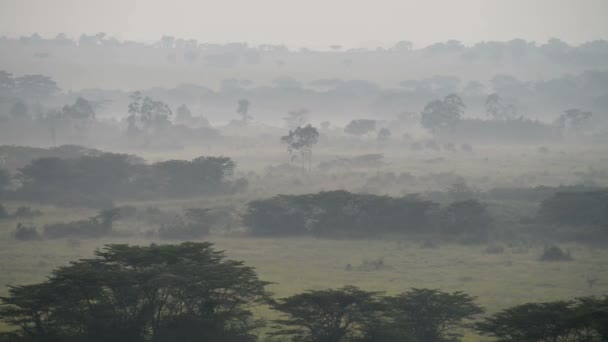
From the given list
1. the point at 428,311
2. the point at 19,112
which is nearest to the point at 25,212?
the point at 428,311

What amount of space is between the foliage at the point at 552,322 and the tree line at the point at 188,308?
135mm

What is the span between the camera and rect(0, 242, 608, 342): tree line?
19.4m

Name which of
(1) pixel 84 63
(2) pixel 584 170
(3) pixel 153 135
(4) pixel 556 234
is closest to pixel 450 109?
(2) pixel 584 170

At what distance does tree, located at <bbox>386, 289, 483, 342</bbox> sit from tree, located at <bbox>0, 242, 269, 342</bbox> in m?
3.95

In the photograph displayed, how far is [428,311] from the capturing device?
2081 centimetres

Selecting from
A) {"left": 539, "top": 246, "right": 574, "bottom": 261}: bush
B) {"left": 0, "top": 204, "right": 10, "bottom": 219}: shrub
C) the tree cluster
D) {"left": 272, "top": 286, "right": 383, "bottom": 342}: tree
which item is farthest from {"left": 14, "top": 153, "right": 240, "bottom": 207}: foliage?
{"left": 272, "top": 286, "right": 383, "bottom": 342}: tree

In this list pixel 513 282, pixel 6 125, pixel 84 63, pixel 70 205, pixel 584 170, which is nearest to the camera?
A: pixel 513 282

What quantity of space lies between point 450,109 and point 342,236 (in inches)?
1937

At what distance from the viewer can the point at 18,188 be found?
53.1m

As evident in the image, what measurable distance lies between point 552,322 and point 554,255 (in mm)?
17469

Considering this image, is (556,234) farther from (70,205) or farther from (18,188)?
(18,188)

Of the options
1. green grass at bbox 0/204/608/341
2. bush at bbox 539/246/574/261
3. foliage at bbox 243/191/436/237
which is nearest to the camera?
green grass at bbox 0/204/608/341

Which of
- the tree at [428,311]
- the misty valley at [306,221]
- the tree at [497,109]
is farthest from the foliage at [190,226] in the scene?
the tree at [497,109]

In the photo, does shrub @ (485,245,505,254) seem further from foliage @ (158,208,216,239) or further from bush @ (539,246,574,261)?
foliage @ (158,208,216,239)
